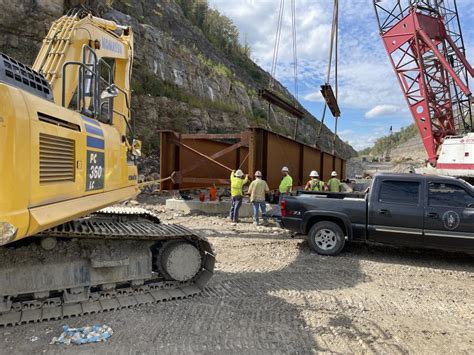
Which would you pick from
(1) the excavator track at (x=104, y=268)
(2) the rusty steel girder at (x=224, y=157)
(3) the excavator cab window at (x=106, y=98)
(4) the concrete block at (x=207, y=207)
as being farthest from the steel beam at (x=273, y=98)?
(1) the excavator track at (x=104, y=268)

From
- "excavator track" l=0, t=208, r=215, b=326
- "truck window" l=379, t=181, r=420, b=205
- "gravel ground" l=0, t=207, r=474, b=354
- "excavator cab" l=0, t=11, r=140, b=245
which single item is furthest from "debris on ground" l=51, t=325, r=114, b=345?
"truck window" l=379, t=181, r=420, b=205

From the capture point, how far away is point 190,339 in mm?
3873

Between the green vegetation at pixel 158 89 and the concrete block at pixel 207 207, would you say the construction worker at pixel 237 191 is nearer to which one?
the concrete block at pixel 207 207

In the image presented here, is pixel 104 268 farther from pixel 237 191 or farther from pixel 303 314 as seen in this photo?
pixel 237 191

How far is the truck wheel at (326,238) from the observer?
7.39 meters

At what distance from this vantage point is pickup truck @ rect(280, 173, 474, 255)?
677cm

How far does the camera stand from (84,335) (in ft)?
12.6

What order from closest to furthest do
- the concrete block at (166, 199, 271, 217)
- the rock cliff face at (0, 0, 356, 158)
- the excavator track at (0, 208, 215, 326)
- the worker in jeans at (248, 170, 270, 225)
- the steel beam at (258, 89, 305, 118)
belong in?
1. the excavator track at (0, 208, 215, 326)
2. the worker in jeans at (248, 170, 270, 225)
3. the concrete block at (166, 199, 271, 217)
4. the steel beam at (258, 89, 305, 118)
5. the rock cliff face at (0, 0, 356, 158)

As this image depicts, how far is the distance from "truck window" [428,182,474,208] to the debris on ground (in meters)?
5.69

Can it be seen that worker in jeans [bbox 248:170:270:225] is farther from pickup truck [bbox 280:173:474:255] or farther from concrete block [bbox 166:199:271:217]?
pickup truck [bbox 280:173:474:255]

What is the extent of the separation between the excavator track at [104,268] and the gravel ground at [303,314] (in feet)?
0.52

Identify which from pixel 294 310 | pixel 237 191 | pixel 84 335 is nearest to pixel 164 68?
pixel 237 191

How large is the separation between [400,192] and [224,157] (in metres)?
7.36

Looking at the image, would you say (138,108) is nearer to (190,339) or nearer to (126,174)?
(126,174)
